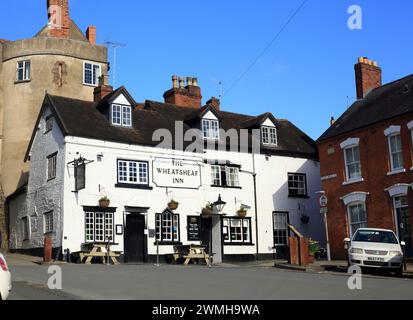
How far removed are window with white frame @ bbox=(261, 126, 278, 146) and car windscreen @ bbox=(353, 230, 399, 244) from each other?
1355 centimetres

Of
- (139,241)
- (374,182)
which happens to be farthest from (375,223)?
(139,241)

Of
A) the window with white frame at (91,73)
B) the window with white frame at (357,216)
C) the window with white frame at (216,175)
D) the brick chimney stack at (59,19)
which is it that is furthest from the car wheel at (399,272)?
the brick chimney stack at (59,19)

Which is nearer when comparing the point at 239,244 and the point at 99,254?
the point at 99,254

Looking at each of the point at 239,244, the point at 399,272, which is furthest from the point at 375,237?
the point at 239,244

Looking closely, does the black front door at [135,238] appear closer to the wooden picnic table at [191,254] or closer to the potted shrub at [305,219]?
the wooden picnic table at [191,254]

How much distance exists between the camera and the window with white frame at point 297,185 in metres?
34.5

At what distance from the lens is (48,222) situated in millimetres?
28734

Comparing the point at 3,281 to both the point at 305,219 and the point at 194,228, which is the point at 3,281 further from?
the point at 305,219

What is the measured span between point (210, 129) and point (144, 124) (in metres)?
3.94

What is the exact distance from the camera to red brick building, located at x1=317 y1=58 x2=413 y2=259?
26156 millimetres

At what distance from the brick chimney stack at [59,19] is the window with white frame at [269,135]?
1591cm

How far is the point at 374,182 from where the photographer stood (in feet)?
90.3

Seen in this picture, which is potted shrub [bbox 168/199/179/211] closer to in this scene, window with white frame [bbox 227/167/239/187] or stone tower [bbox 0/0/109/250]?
window with white frame [bbox 227/167/239/187]
